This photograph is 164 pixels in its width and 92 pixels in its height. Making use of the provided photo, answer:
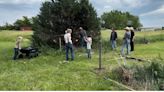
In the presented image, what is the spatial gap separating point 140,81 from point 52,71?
217 inches

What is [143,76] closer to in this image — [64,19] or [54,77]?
[54,77]

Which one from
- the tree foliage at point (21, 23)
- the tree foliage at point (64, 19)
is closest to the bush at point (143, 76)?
the tree foliage at point (64, 19)

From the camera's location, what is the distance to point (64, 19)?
32.9 meters

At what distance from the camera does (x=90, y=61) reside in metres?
21.8

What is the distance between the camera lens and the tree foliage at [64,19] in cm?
3241

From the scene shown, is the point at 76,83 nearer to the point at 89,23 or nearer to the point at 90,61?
the point at 90,61

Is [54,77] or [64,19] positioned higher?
[64,19]

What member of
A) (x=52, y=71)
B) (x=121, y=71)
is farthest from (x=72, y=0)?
(x=121, y=71)

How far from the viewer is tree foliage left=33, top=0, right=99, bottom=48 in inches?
1276

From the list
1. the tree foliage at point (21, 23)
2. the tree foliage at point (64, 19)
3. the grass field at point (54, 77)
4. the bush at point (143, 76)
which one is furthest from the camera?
the tree foliage at point (21, 23)

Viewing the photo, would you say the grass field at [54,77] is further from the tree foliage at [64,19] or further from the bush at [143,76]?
the tree foliage at [64,19]

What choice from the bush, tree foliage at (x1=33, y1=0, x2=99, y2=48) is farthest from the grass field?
tree foliage at (x1=33, y1=0, x2=99, y2=48)

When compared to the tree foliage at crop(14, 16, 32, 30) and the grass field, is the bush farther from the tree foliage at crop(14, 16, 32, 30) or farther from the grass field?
the tree foliage at crop(14, 16, 32, 30)

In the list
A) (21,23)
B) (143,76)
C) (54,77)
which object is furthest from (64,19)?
(21,23)
